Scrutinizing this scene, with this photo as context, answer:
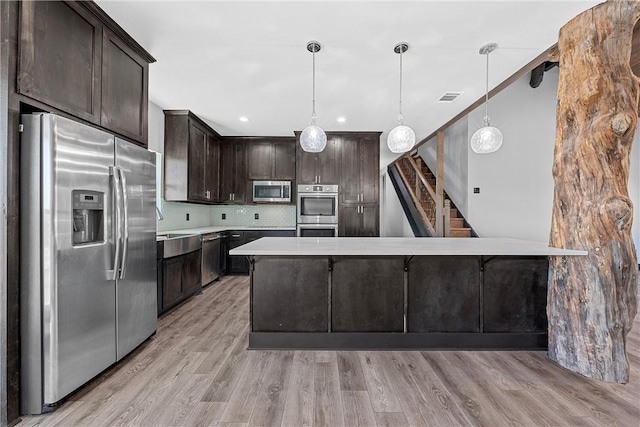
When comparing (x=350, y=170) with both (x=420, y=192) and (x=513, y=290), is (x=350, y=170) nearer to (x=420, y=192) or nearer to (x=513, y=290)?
(x=420, y=192)

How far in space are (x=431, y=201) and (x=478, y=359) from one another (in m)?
4.36

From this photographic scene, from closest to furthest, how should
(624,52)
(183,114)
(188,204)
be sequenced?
(624,52) → (183,114) → (188,204)

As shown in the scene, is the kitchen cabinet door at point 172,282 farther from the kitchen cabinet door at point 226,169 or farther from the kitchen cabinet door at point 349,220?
the kitchen cabinet door at point 349,220

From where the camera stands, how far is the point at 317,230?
5258 mm

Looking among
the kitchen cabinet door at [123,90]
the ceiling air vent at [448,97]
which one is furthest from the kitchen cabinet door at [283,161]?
the kitchen cabinet door at [123,90]

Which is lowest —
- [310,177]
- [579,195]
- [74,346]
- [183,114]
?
[74,346]

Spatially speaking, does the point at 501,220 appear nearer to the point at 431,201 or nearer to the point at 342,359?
the point at 431,201

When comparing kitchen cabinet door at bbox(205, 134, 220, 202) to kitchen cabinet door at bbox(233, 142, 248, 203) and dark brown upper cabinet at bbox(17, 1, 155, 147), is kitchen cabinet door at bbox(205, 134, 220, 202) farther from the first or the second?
dark brown upper cabinet at bbox(17, 1, 155, 147)

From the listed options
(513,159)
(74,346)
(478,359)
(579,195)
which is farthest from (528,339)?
(513,159)

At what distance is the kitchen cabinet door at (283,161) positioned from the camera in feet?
18.7

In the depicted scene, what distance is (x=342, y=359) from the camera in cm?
240

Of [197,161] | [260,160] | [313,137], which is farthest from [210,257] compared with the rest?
[313,137]

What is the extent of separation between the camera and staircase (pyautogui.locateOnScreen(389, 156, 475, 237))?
18.0 feet

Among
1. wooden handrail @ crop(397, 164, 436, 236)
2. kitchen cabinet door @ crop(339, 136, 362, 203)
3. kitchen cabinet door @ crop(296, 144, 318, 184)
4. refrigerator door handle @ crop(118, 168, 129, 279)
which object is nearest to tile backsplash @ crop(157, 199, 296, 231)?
kitchen cabinet door @ crop(296, 144, 318, 184)
